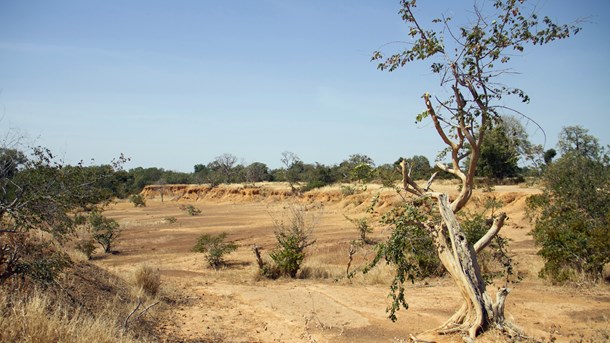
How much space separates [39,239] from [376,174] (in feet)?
25.8

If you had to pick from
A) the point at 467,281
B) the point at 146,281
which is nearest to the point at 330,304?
the point at 146,281

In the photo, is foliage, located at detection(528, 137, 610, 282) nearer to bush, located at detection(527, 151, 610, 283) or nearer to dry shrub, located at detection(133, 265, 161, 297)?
bush, located at detection(527, 151, 610, 283)

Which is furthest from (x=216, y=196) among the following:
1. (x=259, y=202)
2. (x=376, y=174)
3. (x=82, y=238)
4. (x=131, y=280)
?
(x=376, y=174)

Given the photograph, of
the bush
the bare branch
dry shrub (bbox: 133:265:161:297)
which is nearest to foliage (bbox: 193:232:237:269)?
dry shrub (bbox: 133:265:161:297)

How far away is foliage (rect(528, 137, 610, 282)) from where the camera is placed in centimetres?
1116

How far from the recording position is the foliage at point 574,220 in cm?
1116

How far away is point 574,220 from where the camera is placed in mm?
12391

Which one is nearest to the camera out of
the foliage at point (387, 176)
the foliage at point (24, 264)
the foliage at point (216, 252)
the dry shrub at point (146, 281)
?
the foliage at point (24, 264)

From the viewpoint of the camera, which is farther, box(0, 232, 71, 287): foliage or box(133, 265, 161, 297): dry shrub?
box(133, 265, 161, 297): dry shrub

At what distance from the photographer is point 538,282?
39.8ft

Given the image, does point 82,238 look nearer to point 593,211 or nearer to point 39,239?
point 39,239

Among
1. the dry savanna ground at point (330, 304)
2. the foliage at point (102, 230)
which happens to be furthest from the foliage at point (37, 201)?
the foliage at point (102, 230)

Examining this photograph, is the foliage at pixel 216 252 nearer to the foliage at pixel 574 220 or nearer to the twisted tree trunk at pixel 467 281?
the foliage at pixel 574 220

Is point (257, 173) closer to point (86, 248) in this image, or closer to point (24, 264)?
point (86, 248)
